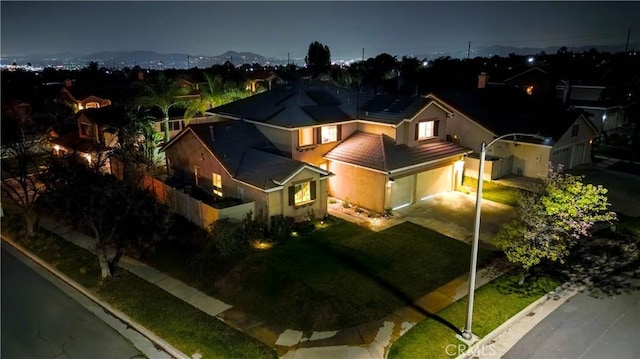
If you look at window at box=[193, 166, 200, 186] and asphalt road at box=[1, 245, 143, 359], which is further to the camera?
window at box=[193, 166, 200, 186]

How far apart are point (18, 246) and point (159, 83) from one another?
17.0m

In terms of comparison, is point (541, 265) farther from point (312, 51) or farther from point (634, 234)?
point (312, 51)

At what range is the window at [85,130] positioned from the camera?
1383 inches

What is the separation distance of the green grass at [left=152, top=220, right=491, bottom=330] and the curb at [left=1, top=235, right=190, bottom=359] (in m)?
2.77

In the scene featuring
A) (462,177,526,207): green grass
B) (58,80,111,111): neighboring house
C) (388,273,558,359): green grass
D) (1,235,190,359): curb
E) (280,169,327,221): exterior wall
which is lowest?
(1,235,190,359): curb

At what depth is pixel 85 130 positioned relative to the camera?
117ft

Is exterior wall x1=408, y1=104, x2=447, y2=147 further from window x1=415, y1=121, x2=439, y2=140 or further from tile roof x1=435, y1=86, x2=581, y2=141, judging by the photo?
tile roof x1=435, y1=86, x2=581, y2=141

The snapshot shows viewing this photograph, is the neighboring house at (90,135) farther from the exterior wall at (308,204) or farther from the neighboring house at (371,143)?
the exterior wall at (308,204)

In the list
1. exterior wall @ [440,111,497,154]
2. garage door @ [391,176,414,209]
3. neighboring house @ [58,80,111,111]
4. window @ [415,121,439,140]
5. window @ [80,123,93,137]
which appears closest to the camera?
garage door @ [391,176,414,209]

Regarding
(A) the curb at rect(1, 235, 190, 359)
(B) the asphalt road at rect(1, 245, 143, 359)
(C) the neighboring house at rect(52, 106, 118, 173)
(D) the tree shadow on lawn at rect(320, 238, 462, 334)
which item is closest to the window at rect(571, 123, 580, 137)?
(D) the tree shadow on lawn at rect(320, 238, 462, 334)

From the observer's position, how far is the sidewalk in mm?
Answer: 12938

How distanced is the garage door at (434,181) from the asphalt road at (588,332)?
11.5 m

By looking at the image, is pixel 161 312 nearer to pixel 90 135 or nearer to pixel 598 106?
pixel 90 135

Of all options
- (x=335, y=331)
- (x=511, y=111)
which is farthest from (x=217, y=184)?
(x=511, y=111)
